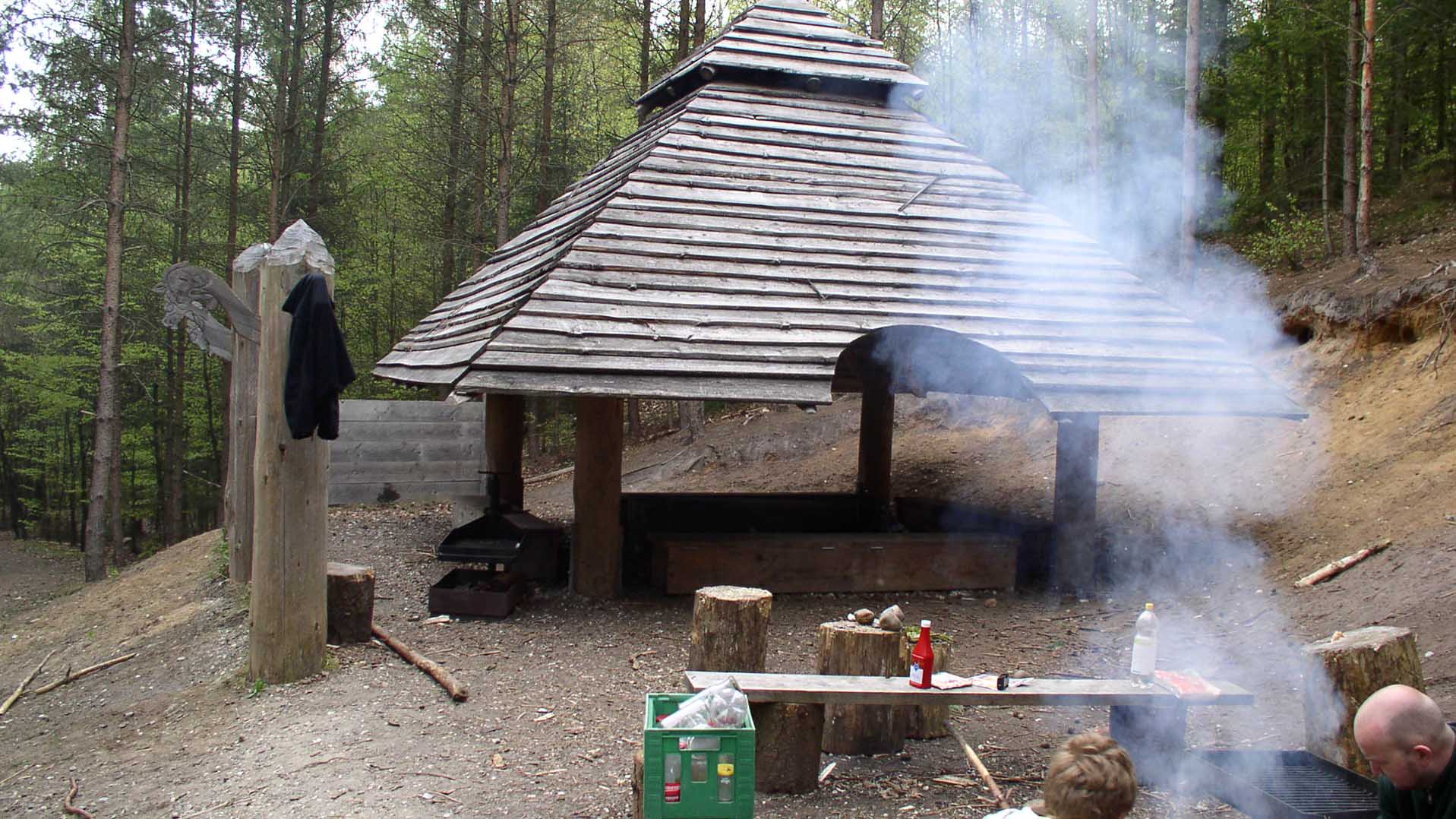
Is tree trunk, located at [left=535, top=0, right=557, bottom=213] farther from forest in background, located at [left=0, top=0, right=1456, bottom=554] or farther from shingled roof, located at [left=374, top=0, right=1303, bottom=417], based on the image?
shingled roof, located at [left=374, top=0, right=1303, bottom=417]

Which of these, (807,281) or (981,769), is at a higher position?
(807,281)

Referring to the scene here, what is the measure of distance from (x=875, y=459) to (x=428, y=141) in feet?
42.2

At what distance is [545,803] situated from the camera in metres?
3.92

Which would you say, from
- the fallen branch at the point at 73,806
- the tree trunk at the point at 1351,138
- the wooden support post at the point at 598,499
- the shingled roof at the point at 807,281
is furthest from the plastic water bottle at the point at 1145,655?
the tree trunk at the point at 1351,138

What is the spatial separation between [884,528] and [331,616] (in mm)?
5766

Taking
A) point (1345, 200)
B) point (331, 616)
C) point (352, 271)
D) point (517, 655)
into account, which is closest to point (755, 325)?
point (517, 655)

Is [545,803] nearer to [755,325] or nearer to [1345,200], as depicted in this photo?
[755,325]

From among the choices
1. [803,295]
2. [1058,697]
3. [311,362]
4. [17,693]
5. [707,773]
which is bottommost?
[17,693]

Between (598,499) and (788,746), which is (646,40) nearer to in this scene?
(598,499)

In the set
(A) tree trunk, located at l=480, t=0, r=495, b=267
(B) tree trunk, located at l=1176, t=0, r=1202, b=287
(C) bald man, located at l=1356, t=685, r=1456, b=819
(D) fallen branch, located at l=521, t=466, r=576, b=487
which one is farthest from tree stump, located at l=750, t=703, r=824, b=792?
(D) fallen branch, located at l=521, t=466, r=576, b=487

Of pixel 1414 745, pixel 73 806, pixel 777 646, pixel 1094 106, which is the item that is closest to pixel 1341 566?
pixel 777 646

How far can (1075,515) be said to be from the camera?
802cm

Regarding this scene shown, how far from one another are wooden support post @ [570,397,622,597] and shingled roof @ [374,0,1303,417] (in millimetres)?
693

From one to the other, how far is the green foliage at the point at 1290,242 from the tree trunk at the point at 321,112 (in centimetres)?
1705
